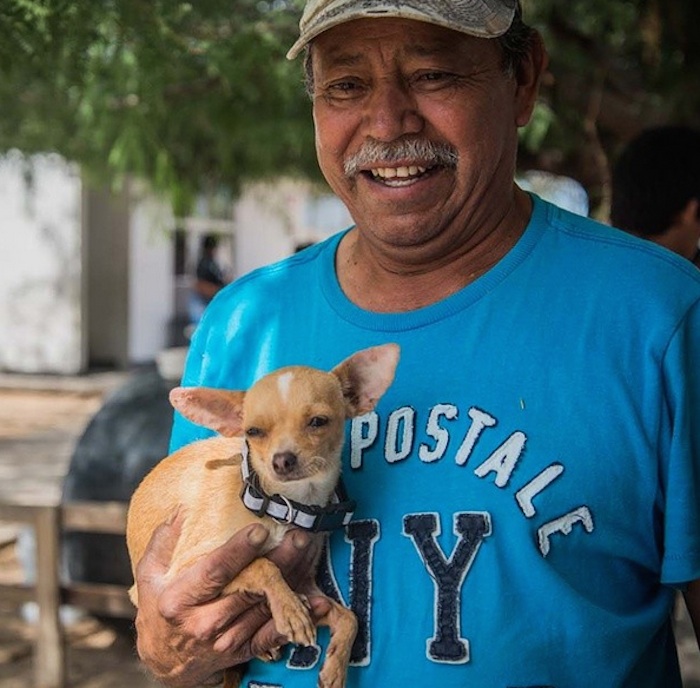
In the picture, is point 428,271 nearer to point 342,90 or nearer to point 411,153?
point 411,153

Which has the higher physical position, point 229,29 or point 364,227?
point 229,29

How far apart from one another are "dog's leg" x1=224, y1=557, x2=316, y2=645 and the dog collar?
0.08m

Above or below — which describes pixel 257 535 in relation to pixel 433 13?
below

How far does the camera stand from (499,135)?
6.28ft

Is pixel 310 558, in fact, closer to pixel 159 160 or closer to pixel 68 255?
pixel 159 160

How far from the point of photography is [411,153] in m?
1.82

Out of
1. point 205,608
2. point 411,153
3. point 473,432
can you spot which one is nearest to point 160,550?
point 205,608

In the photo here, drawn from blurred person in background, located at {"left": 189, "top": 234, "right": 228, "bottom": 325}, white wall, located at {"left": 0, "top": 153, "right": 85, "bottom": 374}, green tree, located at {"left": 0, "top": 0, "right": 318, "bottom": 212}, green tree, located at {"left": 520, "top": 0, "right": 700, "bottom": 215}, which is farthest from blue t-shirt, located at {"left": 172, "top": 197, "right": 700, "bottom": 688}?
white wall, located at {"left": 0, "top": 153, "right": 85, "bottom": 374}

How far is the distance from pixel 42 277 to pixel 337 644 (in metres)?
16.4

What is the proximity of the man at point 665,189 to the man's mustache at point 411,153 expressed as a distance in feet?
8.23

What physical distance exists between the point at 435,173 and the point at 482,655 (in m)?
0.84

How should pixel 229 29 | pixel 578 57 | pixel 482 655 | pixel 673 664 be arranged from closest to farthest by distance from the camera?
pixel 482 655 → pixel 673 664 → pixel 229 29 → pixel 578 57

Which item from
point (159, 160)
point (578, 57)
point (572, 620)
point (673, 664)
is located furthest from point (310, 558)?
point (578, 57)

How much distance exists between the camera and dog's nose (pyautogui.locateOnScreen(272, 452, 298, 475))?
165cm
